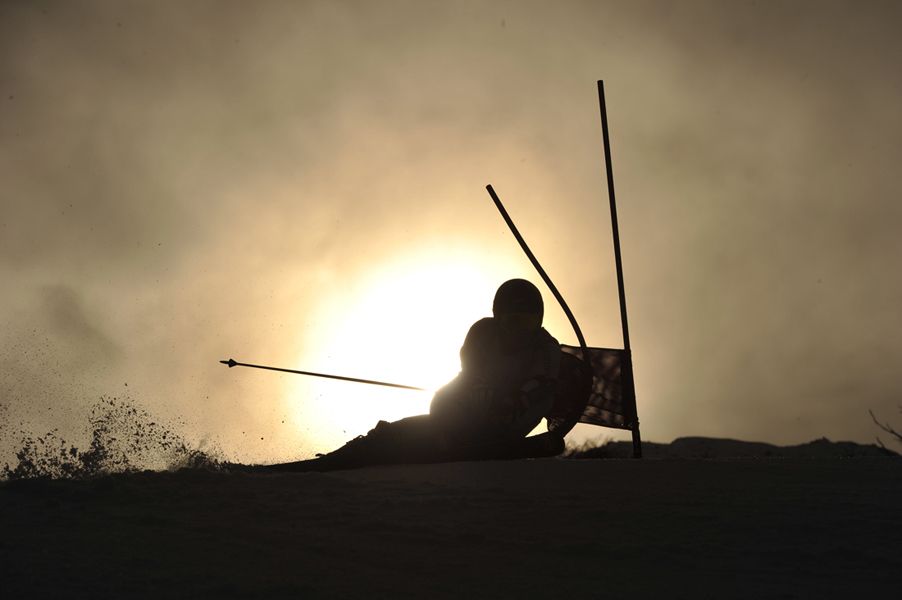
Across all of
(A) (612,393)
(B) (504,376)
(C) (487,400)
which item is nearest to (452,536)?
(C) (487,400)

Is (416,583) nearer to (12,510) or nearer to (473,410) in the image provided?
(12,510)

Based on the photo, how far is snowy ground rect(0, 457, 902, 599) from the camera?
12.7 ft

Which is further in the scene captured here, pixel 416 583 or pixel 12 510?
pixel 12 510

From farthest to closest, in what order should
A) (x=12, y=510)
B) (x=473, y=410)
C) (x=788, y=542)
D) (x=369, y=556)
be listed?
(x=473, y=410) → (x=12, y=510) → (x=788, y=542) → (x=369, y=556)

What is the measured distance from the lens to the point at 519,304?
793 cm

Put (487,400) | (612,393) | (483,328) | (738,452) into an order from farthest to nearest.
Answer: (738,452) → (612,393) → (483,328) → (487,400)

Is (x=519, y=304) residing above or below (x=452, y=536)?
above

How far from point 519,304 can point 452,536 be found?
3610 mm

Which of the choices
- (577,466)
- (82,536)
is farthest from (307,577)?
(577,466)

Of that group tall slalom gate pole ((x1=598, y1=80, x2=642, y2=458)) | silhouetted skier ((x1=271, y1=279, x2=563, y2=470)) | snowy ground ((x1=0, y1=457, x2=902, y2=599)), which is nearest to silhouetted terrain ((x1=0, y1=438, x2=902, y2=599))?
snowy ground ((x1=0, y1=457, x2=902, y2=599))

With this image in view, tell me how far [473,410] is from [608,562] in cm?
358

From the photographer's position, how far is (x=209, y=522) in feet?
15.5

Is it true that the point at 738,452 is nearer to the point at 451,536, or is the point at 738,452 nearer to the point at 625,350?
the point at 625,350

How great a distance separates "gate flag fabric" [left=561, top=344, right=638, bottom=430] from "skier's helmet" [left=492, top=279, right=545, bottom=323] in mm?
1407
